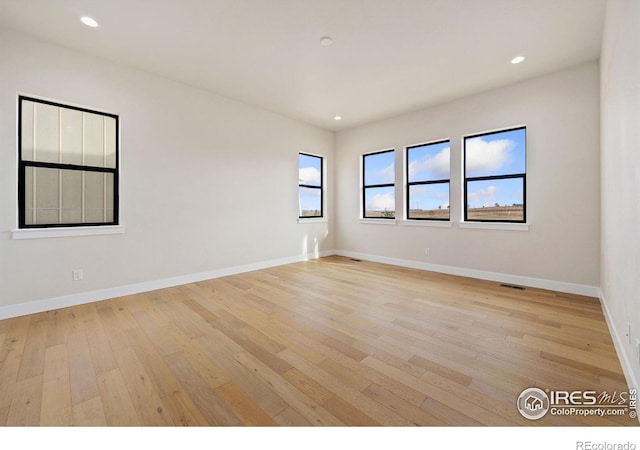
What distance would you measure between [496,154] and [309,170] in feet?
11.3

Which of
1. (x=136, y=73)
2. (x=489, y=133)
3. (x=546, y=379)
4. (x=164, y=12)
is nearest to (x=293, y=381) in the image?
(x=546, y=379)

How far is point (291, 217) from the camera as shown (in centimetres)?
553

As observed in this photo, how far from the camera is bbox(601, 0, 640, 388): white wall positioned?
1510mm

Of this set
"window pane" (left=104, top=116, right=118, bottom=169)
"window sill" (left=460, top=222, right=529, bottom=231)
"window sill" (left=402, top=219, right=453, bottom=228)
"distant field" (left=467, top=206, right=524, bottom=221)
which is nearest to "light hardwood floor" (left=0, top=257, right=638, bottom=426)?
"window sill" (left=460, top=222, right=529, bottom=231)

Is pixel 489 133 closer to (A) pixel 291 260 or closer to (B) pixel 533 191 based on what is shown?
(B) pixel 533 191

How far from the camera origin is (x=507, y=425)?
1.38 meters

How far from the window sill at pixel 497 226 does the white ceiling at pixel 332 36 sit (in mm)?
2031

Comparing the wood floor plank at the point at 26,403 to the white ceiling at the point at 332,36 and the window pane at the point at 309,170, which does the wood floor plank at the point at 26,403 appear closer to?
the white ceiling at the point at 332,36

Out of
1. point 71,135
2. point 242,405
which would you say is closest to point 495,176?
point 242,405

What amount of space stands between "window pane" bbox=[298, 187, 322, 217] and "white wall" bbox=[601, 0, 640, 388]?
14.8ft

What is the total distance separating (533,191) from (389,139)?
8.43 ft

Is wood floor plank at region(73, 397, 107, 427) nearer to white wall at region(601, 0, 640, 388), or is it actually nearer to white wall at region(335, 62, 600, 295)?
white wall at region(601, 0, 640, 388)

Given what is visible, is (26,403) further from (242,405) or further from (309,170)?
(309,170)
